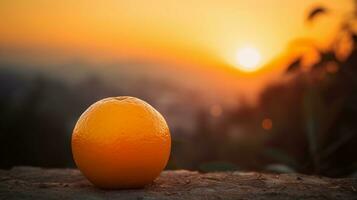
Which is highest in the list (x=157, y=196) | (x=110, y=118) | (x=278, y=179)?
(x=110, y=118)

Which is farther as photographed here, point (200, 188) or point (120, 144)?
point (200, 188)

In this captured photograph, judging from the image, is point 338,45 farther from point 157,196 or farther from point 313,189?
point 157,196

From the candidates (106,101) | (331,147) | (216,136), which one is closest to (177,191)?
(106,101)

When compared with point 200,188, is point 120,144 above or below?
above
